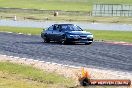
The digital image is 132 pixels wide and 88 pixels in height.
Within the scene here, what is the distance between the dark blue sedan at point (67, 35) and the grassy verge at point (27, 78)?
10665 mm

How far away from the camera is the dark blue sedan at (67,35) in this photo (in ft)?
99.4

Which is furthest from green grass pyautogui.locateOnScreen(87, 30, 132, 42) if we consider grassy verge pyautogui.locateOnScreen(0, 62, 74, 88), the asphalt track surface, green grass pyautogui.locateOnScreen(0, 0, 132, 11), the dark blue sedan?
green grass pyautogui.locateOnScreen(0, 0, 132, 11)

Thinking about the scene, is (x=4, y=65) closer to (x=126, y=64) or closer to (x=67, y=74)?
(x=67, y=74)

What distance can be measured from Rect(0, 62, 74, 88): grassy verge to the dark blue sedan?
35.0ft

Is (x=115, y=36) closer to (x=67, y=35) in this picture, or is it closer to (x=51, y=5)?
(x=67, y=35)

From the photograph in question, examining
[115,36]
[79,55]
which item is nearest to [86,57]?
[79,55]

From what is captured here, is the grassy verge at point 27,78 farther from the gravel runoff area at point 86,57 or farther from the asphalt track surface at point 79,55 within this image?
the asphalt track surface at point 79,55

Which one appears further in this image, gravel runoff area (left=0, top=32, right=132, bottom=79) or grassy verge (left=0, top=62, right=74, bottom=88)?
gravel runoff area (left=0, top=32, right=132, bottom=79)

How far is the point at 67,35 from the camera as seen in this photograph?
30641 millimetres

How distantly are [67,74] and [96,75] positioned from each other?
1121 millimetres

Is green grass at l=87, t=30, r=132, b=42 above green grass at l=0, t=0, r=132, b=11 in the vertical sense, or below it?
above

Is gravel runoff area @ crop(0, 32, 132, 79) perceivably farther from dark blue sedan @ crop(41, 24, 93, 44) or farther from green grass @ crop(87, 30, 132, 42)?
green grass @ crop(87, 30, 132, 42)

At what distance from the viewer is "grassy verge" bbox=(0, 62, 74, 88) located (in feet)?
50.7

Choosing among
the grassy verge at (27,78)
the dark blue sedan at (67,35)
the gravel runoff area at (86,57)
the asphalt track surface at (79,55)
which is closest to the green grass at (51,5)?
the dark blue sedan at (67,35)
